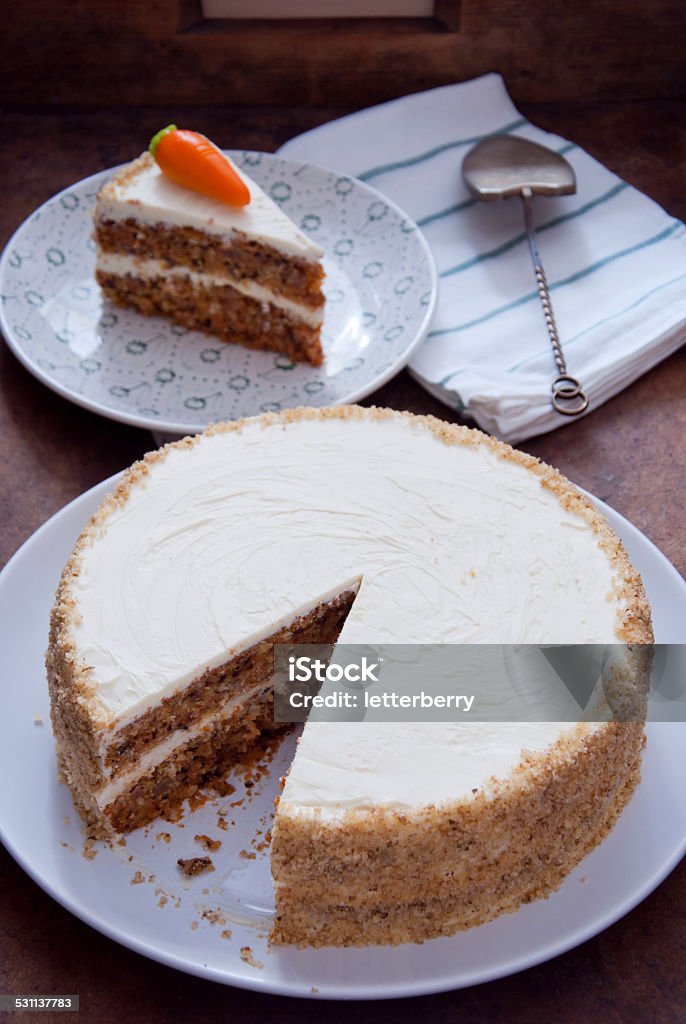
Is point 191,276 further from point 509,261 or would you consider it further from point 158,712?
point 158,712

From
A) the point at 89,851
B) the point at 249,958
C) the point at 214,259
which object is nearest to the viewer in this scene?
the point at 249,958

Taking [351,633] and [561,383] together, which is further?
[561,383]

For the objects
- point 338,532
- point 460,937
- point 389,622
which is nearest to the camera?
point 460,937

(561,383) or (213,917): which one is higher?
(561,383)

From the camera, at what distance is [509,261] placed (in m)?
3.93

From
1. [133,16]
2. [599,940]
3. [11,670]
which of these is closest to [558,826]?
[599,940]

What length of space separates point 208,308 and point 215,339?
0.41 feet

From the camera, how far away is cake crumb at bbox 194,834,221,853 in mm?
2545

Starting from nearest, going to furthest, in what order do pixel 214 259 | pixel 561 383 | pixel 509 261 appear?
pixel 561 383 < pixel 214 259 < pixel 509 261

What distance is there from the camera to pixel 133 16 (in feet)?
13.9

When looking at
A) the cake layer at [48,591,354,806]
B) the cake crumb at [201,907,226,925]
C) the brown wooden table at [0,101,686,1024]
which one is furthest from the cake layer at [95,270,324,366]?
the cake crumb at [201,907,226,925]


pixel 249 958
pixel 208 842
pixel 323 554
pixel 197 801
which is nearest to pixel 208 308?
pixel 323 554

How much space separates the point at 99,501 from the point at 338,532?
2.17ft

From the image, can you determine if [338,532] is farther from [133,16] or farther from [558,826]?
[133,16]
